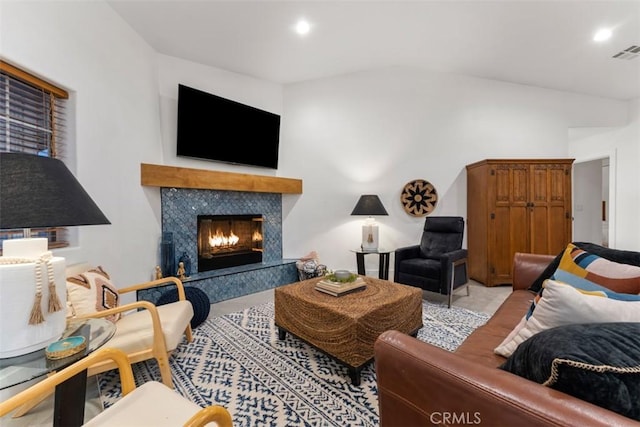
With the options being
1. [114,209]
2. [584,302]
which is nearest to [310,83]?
[114,209]

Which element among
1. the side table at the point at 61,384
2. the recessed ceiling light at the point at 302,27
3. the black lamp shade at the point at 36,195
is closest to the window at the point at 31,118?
the black lamp shade at the point at 36,195

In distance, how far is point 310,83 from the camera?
13.9 feet

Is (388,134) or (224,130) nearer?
(224,130)

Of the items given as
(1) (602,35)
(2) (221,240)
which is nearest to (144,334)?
(2) (221,240)

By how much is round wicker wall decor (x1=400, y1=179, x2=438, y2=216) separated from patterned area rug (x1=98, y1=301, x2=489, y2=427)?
1.99 metres

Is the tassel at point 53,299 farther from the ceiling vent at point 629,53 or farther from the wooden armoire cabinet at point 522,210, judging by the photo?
the ceiling vent at point 629,53

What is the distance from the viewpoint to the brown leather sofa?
0.58 metres

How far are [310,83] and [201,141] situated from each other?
6.50 ft

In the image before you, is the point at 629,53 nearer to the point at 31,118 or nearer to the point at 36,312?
the point at 36,312

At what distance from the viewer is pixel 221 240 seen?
373cm

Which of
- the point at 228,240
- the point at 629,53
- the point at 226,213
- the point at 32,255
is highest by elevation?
the point at 629,53

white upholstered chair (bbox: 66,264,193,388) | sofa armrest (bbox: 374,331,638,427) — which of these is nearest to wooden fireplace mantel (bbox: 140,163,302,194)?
white upholstered chair (bbox: 66,264,193,388)

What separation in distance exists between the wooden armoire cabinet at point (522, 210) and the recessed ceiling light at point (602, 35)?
54.5 inches

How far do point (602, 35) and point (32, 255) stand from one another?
16.8 ft
